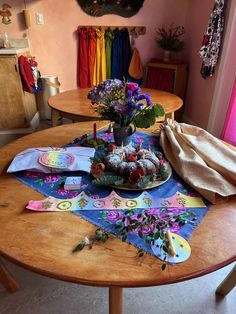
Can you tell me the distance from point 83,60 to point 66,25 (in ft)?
1.49

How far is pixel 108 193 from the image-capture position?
0.83 m

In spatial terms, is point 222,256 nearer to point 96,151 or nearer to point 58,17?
point 96,151

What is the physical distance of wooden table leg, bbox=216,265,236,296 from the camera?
3.61ft

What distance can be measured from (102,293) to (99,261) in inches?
28.2

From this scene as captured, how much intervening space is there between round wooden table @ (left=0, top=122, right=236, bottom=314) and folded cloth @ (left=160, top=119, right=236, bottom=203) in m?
0.06

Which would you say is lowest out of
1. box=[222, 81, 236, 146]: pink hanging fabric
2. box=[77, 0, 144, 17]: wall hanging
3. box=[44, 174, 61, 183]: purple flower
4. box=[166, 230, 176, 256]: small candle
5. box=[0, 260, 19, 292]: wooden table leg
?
box=[0, 260, 19, 292]: wooden table leg

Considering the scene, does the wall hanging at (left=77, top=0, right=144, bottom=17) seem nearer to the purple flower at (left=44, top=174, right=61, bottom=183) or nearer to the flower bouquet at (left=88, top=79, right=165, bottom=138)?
the flower bouquet at (left=88, top=79, right=165, bottom=138)

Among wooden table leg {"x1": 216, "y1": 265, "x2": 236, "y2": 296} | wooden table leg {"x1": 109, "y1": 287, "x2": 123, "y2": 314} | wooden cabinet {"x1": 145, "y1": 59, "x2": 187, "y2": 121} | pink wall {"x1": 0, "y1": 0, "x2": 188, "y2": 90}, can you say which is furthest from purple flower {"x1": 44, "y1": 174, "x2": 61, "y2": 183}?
pink wall {"x1": 0, "y1": 0, "x2": 188, "y2": 90}

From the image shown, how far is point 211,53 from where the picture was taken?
2.34 meters

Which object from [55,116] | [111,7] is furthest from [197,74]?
[55,116]

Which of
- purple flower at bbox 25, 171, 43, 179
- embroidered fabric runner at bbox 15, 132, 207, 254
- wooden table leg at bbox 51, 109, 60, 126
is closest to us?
embroidered fabric runner at bbox 15, 132, 207, 254

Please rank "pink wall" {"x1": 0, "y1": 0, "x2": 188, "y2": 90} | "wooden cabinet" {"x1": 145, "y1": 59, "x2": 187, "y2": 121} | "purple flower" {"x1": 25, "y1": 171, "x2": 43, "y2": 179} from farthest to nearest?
"wooden cabinet" {"x1": 145, "y1": 59, "x2": 187, "y2": 121}
"pink wall" {"x1": 0, "y1": 0, "x2": 188, "y2": 90}
"purple flower" {"x1": 25, "y1": 171, "x2": 43, "y2": 179}

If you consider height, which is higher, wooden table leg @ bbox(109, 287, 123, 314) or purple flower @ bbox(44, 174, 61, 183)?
purple flower @ bbox(44, 174, 61, 183)

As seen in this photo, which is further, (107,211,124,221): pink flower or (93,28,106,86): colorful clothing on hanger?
(93,28,106,86): colorful clothing on hanger
